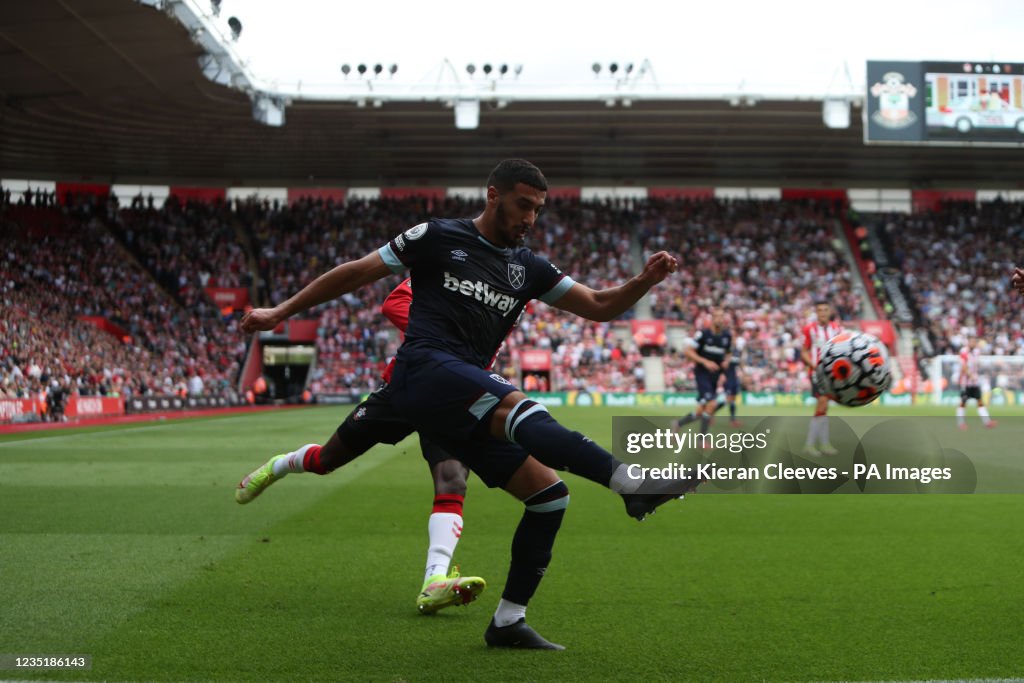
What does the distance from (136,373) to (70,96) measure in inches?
426

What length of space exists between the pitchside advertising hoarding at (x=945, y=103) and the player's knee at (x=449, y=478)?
3597 centimetres

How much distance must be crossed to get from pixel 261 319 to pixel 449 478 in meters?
1.65

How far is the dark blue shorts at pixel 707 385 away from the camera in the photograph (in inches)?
632

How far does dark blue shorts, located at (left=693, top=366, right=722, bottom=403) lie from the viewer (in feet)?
52.6

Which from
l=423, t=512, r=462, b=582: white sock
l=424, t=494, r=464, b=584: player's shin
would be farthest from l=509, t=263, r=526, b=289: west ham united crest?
l=423, t=512, r=462, b=582: white sock

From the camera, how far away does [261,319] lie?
5.22 meters

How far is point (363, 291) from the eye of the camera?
149 feet

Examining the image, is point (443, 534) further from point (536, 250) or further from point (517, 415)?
point (536, 250)

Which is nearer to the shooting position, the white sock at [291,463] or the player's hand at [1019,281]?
the player's hand at [1019,281]

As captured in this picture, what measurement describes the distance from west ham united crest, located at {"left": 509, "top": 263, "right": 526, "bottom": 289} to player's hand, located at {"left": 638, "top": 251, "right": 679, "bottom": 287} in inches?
24.3

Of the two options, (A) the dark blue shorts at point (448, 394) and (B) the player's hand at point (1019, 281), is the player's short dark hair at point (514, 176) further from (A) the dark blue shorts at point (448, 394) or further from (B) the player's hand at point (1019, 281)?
(B) the player's hand at point (1019, 281)

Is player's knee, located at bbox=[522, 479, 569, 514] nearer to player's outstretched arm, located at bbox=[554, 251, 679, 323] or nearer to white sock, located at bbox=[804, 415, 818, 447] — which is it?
player's outstretched arm, located at bbox=[554, 251, 679, 323]

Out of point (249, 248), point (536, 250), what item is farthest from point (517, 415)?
point (249, 248)

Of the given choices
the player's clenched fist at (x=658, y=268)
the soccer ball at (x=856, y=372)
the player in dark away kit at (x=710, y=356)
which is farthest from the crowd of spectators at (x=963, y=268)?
the player's clenched fist at (x=658, y=268)
